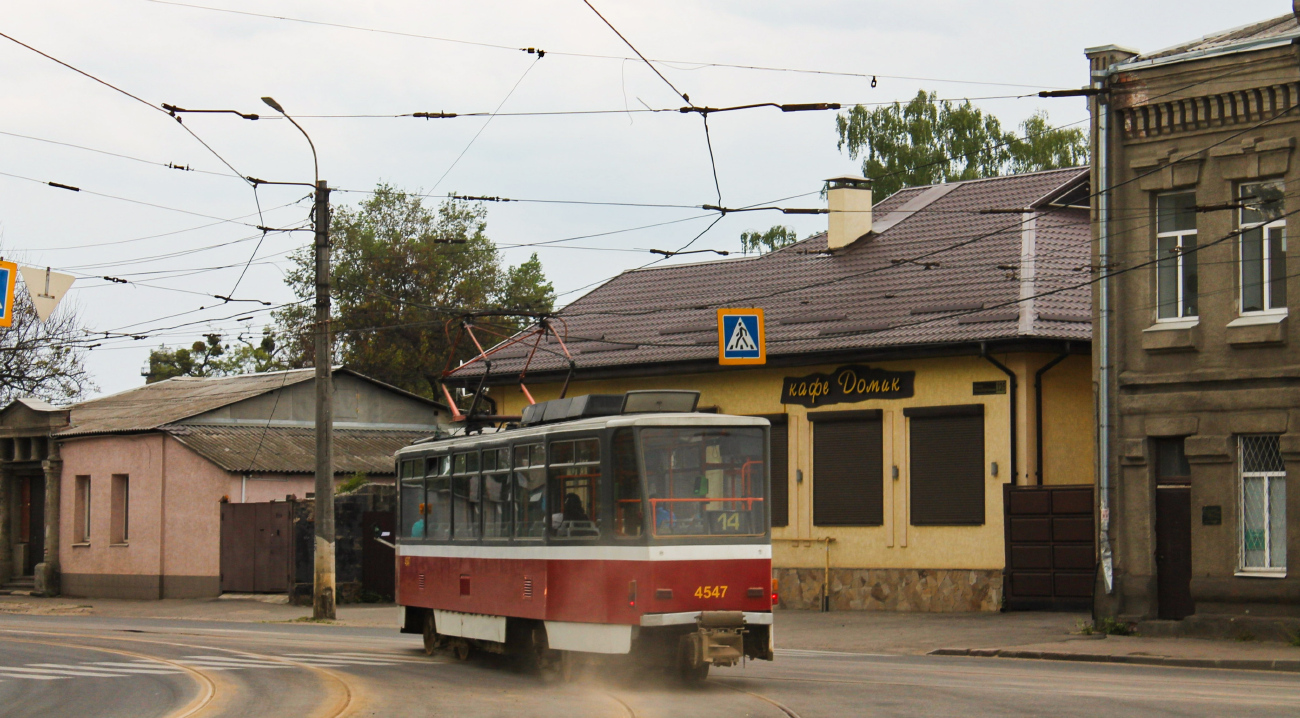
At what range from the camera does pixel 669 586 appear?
48.6ft

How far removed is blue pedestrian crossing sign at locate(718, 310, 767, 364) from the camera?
90.2 feet

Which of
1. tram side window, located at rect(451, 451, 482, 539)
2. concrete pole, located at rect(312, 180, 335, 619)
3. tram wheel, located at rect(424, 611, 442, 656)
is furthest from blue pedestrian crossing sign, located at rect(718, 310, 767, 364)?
tram side window, located at rect(451, 451, 482, 539)

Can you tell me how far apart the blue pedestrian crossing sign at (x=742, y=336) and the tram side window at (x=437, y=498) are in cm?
911

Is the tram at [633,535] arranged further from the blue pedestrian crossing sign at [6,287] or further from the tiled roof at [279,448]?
the tiled roof at [279,448]

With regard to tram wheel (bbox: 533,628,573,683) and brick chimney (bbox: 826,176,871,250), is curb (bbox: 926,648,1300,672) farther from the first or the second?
brick chimney (bbox: 826,176,871,250)

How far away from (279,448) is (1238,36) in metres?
24.7

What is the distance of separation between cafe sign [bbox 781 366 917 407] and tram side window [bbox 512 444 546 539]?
12.1 meters

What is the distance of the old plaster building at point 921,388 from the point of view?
25.7 m

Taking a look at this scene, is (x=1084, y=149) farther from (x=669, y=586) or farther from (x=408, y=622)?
(x=669, y=586)

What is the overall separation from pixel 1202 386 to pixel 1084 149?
31.6m

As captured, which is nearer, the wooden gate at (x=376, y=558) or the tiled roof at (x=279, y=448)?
the wooden gate at (x=376, y=558)

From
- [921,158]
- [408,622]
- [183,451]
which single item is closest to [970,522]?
[408,622]

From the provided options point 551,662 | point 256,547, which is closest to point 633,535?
point 551,662

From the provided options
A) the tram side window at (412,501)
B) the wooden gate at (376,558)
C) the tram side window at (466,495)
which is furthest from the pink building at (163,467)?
the tram side window at (466,495)
